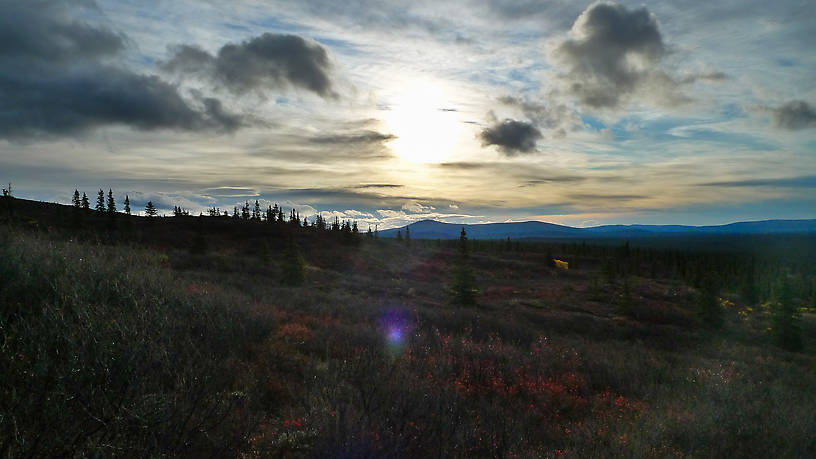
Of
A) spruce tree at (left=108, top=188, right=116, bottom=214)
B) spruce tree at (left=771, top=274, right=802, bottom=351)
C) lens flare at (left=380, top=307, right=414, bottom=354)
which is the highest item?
spruce tree at (left=108, top=188, right=116, bottom=214)

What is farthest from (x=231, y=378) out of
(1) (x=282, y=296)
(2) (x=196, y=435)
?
(1) (x=282, y=296)

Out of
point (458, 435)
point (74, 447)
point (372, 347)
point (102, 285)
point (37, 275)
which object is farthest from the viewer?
point (372, 347)

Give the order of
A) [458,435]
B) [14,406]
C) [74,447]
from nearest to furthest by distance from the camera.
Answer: [74,447] → [14,406] → [458,435]

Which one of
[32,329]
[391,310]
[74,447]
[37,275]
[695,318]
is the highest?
[37,275]

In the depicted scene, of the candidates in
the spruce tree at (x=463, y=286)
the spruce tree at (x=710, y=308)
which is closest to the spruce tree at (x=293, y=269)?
the spruce tree at (x=463, y=286)

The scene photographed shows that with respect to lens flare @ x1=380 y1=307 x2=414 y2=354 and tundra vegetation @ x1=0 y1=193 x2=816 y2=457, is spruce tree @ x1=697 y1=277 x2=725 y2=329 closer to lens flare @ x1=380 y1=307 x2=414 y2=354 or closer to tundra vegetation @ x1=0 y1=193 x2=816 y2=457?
tundra vegetation @ x1=0 y1=193 x2=816 y2=457

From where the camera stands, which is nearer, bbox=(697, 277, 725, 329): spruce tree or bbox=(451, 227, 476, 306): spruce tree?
bbox=(451, 227, 476, 306): spruce tree

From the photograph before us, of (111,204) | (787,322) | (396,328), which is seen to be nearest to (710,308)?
(787,322)

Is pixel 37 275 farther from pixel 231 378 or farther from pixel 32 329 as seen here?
pixel 231 378

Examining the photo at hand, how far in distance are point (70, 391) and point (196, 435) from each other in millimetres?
1308

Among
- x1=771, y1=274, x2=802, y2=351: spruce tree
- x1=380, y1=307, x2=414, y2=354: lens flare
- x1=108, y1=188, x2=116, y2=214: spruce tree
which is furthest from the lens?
x1=108, y1=188, x2=116, y2=214: spruce tree

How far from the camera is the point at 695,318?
27.2 meters

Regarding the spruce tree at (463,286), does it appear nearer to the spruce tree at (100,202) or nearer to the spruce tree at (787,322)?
the spruce tree at (787,322)

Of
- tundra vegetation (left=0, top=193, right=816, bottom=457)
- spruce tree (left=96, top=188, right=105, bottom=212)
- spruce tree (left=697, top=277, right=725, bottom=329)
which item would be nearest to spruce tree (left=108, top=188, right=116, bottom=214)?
spruce tree (left=96, top=188, right=105, bottom=212)
